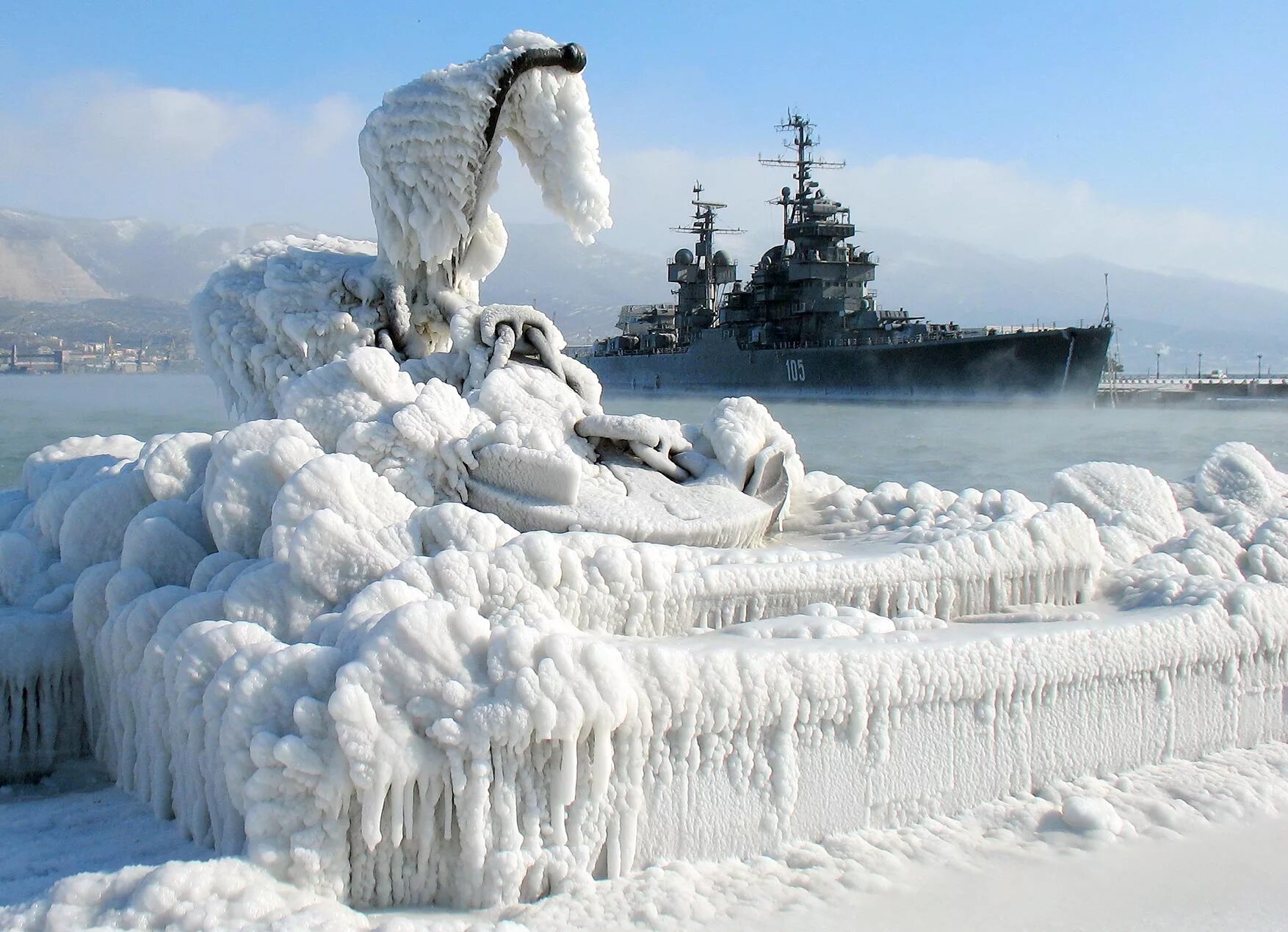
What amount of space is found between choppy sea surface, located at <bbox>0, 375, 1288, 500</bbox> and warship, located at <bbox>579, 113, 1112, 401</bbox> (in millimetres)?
1026

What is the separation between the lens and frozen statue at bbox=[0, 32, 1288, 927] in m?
2.25

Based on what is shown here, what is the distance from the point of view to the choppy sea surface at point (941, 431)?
1416 cm

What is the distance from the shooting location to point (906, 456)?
16.1m

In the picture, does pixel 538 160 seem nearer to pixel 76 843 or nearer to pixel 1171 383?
pixel 76 843

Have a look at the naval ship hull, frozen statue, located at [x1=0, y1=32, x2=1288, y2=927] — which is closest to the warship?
the naval ship hull

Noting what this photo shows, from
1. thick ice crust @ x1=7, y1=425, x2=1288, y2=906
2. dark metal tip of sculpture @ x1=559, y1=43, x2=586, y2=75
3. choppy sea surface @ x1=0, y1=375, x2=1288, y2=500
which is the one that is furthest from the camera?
choppy sea surface @ x1=0, y1=375, x2=1288, y2=500

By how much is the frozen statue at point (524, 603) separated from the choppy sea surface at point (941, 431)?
607cm

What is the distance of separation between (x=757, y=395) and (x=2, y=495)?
3121cm

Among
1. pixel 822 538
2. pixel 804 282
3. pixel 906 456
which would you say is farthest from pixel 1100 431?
pixel 822 538

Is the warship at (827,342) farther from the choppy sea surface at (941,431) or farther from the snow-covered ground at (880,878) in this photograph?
the snow-covered ground at (880,878)

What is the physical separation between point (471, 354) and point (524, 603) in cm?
163

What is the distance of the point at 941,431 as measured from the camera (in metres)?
20.7

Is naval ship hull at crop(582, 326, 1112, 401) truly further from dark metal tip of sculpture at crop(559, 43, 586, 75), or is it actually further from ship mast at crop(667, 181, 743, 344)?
dark metal tip of sculpture at crop(559, 43, 586, 75)

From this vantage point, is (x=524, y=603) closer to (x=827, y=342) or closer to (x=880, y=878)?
(x=880, y=878)
